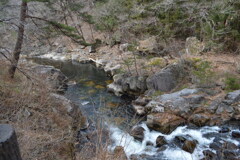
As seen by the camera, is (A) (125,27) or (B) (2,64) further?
(A) (125,27)

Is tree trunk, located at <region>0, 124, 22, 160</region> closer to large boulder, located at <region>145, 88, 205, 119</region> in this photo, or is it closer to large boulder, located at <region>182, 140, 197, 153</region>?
large boulder, located at <region>182, 140, 197, 153</region>

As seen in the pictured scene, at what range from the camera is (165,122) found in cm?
638

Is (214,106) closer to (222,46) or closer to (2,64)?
(222,46)

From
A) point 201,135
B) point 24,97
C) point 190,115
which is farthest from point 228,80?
point 24,97

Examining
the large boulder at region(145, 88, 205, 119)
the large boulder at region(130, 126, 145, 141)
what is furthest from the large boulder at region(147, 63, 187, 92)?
the large boulder at region(130, 126, 145, 141)

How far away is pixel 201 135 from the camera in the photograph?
5.87 m

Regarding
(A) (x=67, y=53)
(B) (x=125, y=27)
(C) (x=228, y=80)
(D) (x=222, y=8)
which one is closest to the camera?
(C) (x=228, y=80)

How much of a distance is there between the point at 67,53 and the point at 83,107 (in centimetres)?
1174

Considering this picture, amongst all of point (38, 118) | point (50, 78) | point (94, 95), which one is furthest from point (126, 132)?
point (94, 95)

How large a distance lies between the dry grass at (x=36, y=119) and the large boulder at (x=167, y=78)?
426 cm

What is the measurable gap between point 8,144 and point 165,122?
19.0 ft

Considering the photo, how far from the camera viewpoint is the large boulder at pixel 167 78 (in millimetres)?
8633

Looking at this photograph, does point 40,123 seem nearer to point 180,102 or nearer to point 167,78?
point 180,102

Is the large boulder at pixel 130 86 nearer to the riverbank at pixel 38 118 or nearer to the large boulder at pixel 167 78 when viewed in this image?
the large boulder at pixel 167 78
